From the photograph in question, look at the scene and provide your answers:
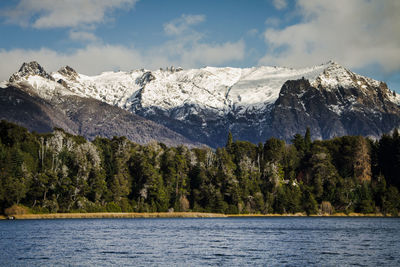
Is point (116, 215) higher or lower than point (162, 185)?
lower

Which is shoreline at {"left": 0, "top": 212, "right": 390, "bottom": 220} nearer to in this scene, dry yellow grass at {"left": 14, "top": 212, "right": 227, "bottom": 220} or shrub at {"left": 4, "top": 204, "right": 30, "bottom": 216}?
dry yellow grass at {"left": 14, "top": 212, "right": 227, "bottom": 220}

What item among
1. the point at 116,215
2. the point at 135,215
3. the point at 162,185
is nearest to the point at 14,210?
the point at 116,215

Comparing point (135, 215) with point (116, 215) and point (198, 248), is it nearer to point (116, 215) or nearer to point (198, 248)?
point (116, 215)

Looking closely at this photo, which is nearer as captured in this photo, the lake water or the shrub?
the lake water

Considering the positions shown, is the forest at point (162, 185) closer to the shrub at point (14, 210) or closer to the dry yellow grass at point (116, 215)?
the dry yellow grass at point (116, 215)

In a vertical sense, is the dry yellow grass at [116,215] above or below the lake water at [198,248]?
above

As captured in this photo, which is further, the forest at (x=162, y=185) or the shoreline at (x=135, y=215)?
the forest at (x=162, y=185)

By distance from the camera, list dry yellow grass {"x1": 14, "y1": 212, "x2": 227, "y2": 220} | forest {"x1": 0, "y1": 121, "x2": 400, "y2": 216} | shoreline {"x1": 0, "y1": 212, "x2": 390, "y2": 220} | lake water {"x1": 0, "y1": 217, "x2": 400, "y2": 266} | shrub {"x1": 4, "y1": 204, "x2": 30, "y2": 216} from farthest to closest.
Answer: forest {"x1": 0, "y1": 121, "x2": 400, "y2": 216} < dry yellow grass {"x1": 14, "y1": 212, "x2": 227, "y2": 220} < shoreline {"x1": 0, "y1": 212, "x2": 390, "y2": 220} < shrub {"x1": 4, "y1": 204, "x2": 30, "y2": 216} < lake water {"x1": 0, "y1": 217, "x2": 400, "y2": 266}

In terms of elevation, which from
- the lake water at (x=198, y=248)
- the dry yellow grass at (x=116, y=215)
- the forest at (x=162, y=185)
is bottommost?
the lake water at (x=198, y=248)

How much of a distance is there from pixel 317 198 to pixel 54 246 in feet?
425

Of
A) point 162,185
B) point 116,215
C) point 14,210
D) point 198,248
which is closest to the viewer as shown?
point 198,248

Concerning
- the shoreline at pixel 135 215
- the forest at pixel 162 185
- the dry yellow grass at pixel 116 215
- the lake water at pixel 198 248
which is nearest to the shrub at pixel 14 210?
the shoreline at pixel 135 215

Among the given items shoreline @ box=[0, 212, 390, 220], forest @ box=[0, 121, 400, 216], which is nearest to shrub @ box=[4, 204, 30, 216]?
shoreline @ box=[0, 212, 390, 220]

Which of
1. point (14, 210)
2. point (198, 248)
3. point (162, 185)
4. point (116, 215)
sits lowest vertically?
point (198, 248)
